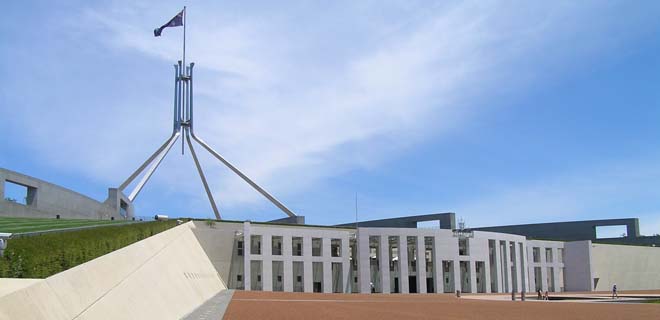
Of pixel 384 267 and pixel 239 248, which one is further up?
pixel 239 248

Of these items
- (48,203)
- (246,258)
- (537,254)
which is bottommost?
Answer: (537,254)

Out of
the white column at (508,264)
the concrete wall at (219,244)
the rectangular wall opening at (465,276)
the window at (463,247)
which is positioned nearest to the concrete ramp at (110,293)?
the concrete wall at (219,244)

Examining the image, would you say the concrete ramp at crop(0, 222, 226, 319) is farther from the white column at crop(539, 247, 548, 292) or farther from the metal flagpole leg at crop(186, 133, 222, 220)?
the white column at crop(539, 247, 548, 292)

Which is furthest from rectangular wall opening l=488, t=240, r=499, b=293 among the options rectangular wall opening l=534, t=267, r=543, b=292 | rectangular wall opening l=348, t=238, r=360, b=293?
rectangular wall opening l=348, t=238, r=360, b=293

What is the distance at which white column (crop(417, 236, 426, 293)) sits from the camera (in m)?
47.4

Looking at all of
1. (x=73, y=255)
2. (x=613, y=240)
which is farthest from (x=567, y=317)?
(x=613, y=240)

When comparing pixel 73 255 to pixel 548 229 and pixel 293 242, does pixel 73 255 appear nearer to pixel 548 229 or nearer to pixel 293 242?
pixel 293 242

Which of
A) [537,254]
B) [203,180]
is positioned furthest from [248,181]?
[537,254]

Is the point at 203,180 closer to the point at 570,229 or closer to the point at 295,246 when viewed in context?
the point at 295,246

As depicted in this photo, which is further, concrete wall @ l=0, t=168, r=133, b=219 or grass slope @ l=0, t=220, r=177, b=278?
concrete wall @ l=0, t=168, r=133, b=219

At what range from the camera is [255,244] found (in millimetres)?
43594

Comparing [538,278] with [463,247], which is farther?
[538,278]

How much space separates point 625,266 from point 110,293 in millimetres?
67913

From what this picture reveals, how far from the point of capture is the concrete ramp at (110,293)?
21.9 feet
